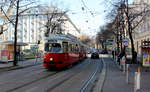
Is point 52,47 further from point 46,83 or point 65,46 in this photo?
point 46,83

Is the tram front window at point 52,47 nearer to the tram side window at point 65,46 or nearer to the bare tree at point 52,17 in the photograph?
the tram side window at point 65,46

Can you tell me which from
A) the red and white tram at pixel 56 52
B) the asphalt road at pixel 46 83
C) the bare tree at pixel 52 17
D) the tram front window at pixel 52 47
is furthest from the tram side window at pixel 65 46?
the bare tree at pixel 52 17

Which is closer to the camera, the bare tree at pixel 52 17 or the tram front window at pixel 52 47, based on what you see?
the tram front window at pixel 52 47

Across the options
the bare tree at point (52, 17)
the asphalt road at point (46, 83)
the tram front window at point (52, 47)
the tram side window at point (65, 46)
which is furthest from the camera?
the bare tree at point (52, 17)

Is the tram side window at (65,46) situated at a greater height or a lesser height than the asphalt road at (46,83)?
greater

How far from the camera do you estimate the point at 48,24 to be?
5341 centimetres

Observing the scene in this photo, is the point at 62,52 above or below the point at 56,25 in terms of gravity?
below

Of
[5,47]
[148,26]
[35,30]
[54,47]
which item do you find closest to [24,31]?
[35,30]

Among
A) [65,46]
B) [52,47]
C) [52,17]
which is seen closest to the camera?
[52,47]

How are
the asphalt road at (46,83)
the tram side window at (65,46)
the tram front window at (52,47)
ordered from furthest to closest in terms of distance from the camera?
the tram side window at (65,46)
the tram front window at (52,47)
the asphalt road at (46,83)

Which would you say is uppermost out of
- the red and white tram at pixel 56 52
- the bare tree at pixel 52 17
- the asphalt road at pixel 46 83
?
the bare tree at pixel 52 17

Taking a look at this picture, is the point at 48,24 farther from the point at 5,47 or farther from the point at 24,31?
the point at 24,31

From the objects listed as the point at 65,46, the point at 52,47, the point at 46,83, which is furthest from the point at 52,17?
the point at 46,83

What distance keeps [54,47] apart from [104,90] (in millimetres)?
11933
